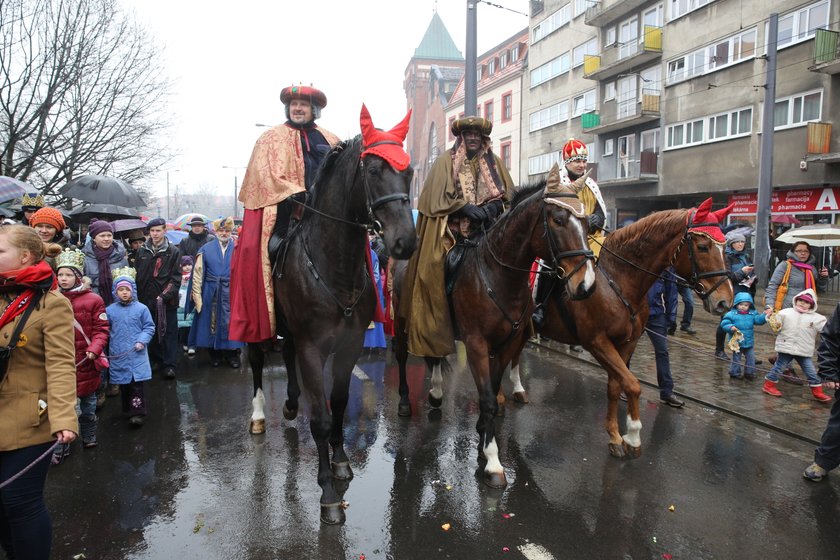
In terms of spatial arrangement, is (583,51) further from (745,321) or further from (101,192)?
(101,192)

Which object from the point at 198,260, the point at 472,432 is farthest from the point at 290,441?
the point at 198,260

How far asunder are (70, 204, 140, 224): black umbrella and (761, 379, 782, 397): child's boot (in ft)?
38.7

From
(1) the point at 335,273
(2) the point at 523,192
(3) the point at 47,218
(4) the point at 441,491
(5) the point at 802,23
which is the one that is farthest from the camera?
(5) the point at 802,23

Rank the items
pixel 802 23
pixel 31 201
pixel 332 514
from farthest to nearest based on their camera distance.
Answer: pixel 802 23 < pixel 31 201 < pixel 332 514

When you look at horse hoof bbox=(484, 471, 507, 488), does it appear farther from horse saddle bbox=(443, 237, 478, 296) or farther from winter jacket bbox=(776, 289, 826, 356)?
winter jacket bbox=(776, 289, 826, 356)

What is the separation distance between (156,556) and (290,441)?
1887 mm

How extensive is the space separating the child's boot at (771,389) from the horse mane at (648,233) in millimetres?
3230

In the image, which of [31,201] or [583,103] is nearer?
[31,201]

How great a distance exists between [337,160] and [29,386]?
2401 millimetres

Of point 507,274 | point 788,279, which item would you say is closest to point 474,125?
point 507,274

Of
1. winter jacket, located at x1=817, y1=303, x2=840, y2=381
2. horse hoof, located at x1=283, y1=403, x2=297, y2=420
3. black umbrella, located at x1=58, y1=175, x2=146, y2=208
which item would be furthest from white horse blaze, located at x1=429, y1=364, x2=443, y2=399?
black umbrella, located at x1=58, y1=175, x2=146, y2=208

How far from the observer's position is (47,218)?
18.8 feet

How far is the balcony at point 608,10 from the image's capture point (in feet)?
Answer: 88.4

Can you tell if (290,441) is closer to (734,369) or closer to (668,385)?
(668,385)
